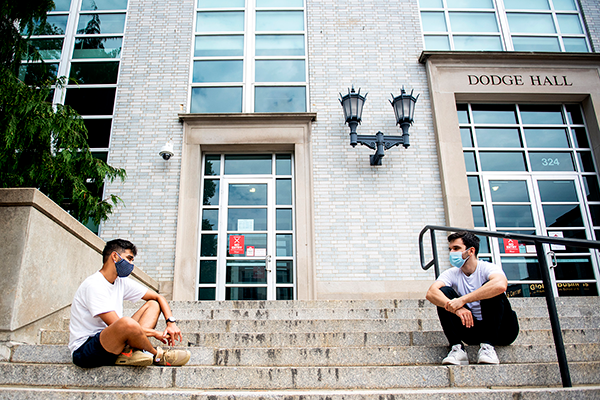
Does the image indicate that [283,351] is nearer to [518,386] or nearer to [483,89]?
[518,386]

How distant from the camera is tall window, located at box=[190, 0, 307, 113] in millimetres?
9203

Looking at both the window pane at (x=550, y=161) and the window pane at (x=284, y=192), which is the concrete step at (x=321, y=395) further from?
the window pane at (x=550, y=161)

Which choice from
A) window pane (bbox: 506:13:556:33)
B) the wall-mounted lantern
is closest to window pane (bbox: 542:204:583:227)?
the wall-mounted lantern

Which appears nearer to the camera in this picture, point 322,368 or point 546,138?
point 322,368

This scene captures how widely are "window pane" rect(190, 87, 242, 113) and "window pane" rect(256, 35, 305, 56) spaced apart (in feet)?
3.90

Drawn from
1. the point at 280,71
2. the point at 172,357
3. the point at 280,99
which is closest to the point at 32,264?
the point at 172,357

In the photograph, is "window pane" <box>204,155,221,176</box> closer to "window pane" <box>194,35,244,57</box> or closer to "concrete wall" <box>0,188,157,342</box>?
"window pane" <box>194,35,244,57</box>

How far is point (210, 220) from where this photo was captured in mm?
8531

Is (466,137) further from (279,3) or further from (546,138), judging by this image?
(279,3)

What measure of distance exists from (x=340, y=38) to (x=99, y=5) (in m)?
5.82

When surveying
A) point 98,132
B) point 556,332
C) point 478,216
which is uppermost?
point 98,132

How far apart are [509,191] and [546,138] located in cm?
164

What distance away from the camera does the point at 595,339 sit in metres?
3.98

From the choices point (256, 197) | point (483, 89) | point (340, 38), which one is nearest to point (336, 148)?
point (256, 197)
